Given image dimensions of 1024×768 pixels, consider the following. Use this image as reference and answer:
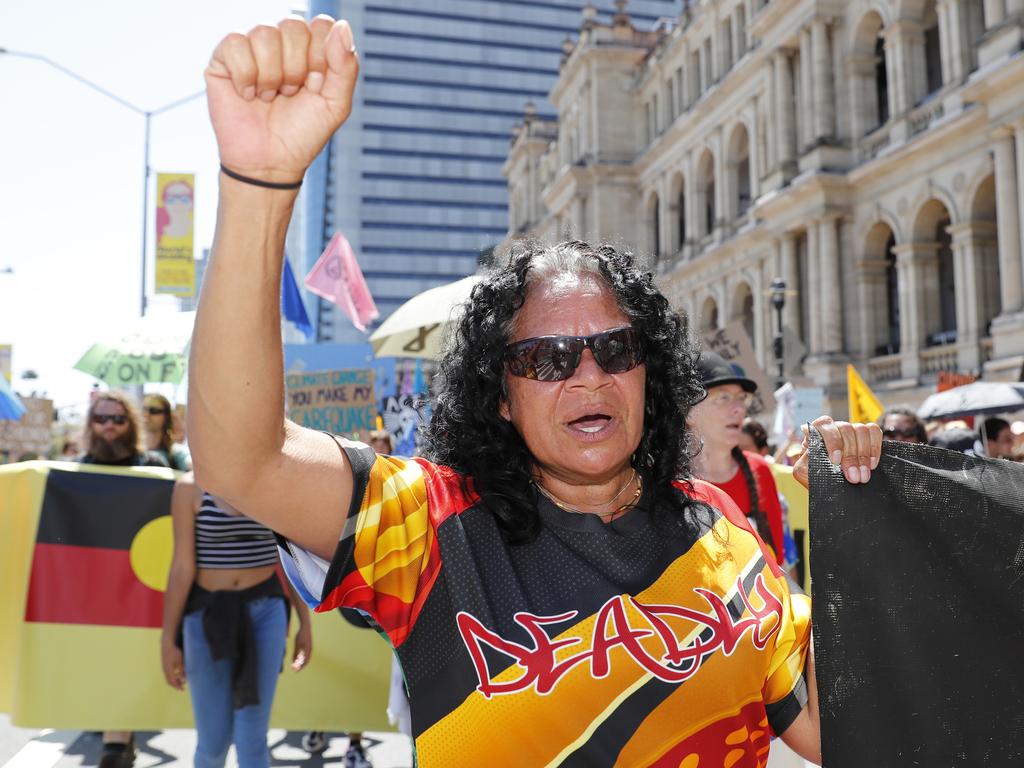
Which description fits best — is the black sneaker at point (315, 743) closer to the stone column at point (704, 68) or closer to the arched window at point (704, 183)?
the arched window at point (704, 183)

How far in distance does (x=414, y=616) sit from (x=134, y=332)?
943 centimetres

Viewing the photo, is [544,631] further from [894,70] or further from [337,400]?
[894,70]

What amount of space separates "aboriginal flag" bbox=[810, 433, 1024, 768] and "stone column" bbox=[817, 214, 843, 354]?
2578 centimetres

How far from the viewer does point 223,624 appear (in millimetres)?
4457

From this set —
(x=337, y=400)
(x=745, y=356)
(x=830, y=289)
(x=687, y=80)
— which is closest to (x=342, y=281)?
(x=337, y=400)

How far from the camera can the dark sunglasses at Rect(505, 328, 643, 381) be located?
2061 mm

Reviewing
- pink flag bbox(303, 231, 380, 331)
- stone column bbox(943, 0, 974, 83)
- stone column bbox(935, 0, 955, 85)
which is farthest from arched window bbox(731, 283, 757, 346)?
pink flag bbox(303, 231, 380, 331)

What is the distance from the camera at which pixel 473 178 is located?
12044cm

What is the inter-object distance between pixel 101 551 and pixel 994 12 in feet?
69.4

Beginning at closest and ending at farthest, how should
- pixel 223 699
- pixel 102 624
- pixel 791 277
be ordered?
pixel 223 699, pixel 102 624, pixel 791 277

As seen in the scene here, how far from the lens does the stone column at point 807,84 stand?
91.4 feet

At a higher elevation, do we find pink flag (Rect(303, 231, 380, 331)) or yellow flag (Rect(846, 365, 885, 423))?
pink flag (Rect(303, 231, 380, 331))

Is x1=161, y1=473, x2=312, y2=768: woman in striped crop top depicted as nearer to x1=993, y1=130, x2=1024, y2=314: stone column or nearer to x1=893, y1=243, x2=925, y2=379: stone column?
x1=993, y1=130, x2=1024, y2=314: stone column

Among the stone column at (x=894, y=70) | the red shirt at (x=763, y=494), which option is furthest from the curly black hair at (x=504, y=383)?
the stone column at (x=894, y=70)
